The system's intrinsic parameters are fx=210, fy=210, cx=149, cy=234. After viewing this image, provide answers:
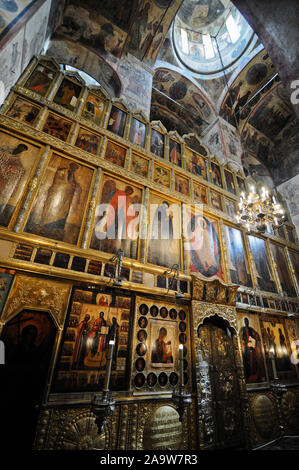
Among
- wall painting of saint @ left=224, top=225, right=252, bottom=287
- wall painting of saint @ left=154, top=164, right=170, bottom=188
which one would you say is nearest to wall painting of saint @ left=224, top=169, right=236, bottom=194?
wall painting of saint @ left=224, top=225, right=252, bottom=287

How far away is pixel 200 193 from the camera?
823 centimetres

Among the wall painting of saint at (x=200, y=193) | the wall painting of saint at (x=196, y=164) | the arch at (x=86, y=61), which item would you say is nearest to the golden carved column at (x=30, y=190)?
the wall painting of saint at (x=200, y=193)

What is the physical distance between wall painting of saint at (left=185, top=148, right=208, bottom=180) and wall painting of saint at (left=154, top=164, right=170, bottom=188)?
1.41 metres

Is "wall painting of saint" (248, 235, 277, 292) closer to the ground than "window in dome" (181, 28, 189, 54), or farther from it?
closer to the ground

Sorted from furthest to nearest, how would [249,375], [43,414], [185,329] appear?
1. [249,375]
2. [185,329]
3. [43,414]

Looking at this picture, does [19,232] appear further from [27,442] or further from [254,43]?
[254,43]

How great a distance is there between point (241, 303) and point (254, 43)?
1521 centimetres

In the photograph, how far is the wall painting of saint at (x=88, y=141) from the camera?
5980 millimetres

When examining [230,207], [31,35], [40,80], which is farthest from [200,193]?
[31,35]

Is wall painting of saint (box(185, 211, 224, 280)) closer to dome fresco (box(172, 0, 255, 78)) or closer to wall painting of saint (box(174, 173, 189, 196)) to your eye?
wall painting of saint (box(174, 173, 189, 196))

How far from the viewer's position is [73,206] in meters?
5.10

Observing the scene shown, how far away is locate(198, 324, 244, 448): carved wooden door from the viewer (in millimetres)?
4980

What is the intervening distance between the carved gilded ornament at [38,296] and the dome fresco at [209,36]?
628 inches
